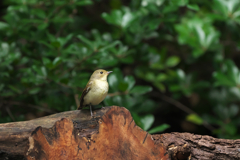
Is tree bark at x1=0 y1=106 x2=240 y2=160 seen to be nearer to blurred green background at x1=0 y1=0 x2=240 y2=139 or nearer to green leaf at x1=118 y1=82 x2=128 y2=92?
Result: blurred green background at x1=0 y1=0 x2=240 y2=139

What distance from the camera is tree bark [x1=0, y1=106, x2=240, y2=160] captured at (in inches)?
77.0

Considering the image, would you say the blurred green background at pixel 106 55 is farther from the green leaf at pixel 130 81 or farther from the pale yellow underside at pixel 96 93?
the pale yellow underside at pixel 96 93

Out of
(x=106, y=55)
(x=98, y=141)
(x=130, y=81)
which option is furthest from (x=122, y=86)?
(x=98, y=141)

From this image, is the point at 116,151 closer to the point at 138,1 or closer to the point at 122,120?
the point at 122,120

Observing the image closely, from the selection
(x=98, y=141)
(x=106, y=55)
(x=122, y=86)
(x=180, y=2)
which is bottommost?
(x=98, y=141)

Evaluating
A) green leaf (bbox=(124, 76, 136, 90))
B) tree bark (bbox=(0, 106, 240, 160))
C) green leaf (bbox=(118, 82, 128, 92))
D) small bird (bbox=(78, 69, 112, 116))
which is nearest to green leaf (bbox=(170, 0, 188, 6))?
green leaf (bbox=(124, 76, 136, 90))

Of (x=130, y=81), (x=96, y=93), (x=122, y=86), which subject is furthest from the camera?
(x=130, y=81)

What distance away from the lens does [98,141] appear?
86.4 inches

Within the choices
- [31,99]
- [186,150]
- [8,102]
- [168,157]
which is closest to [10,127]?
[168,157]

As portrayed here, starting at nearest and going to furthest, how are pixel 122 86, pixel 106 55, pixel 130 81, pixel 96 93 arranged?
1. pixel 96 93
2. pixel 122 86
3. pixel 130 81
4. pixel 106 55

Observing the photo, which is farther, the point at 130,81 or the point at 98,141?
the point at 130,81

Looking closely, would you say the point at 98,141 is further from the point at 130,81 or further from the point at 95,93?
the point at 130,81

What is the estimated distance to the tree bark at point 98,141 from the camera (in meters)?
1.96

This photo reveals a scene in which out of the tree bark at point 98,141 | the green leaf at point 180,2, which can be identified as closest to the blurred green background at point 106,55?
the green leaf at point 180,2
